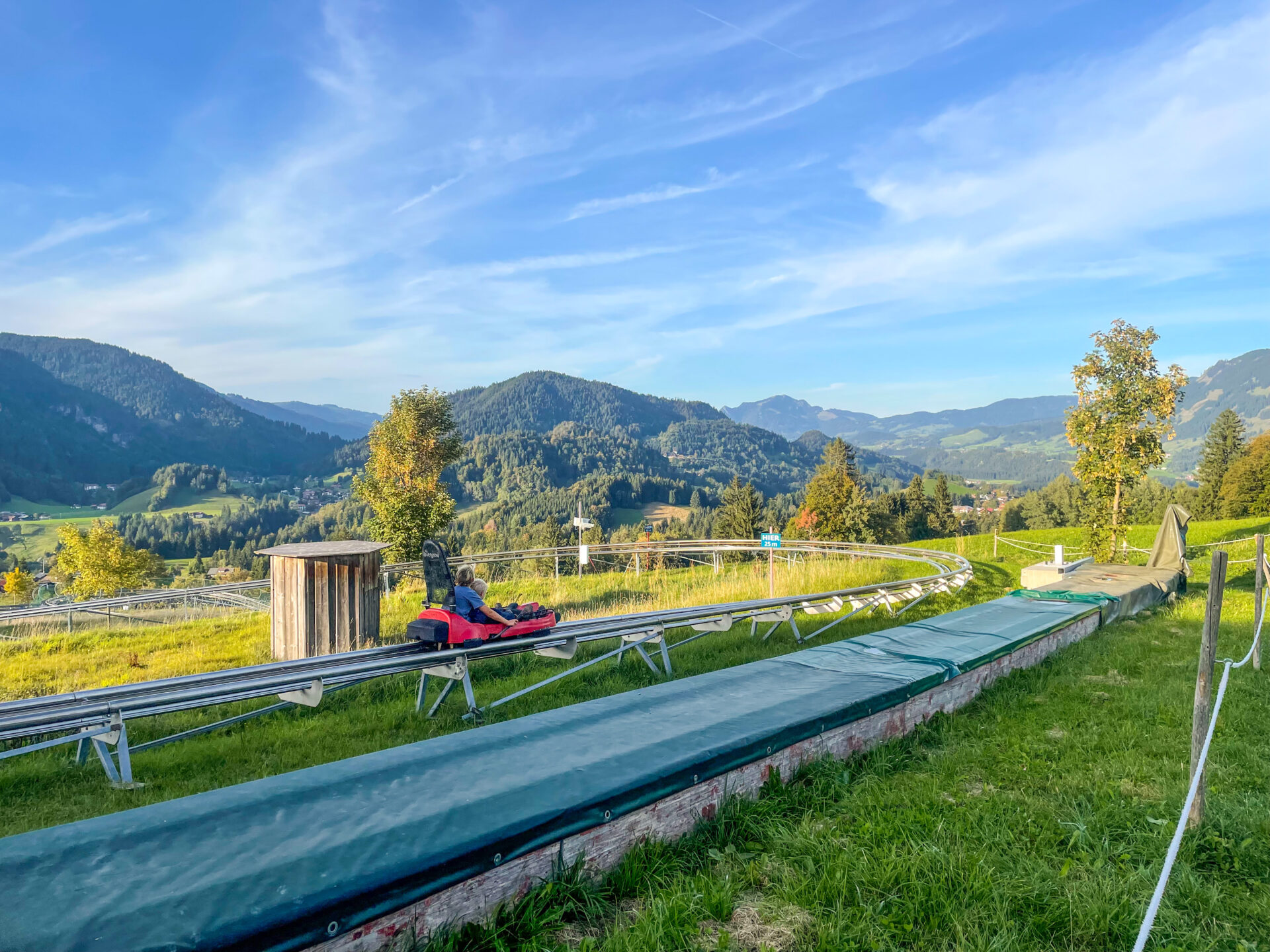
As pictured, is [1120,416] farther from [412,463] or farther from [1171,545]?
[412,463]

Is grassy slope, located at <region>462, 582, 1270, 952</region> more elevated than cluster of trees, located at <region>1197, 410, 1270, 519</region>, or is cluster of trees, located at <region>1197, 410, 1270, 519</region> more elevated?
cluster of trees, located at <region>1197, 410, 1270, 519</region>

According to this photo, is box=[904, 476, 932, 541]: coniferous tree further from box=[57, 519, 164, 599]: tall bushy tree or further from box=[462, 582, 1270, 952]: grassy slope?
box=[462, 582, 1270, 952]: grassy slope

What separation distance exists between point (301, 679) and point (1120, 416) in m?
21.3

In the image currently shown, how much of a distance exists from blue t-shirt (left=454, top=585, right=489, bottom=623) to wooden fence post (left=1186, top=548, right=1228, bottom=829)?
520 centimetres

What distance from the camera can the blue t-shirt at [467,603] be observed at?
650 centimetres

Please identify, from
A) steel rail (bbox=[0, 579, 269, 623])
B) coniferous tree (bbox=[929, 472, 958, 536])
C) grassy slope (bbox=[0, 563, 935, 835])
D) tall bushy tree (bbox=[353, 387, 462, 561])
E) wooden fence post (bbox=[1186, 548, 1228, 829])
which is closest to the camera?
wooden fence post (bbox=[1186, 548, 1228, 829])

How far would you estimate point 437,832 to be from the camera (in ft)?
9.25

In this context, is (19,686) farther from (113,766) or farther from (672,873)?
(672,873)

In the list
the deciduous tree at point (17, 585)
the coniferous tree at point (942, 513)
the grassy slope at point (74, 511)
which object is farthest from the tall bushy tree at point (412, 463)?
the grassy slope at point (74, 511)

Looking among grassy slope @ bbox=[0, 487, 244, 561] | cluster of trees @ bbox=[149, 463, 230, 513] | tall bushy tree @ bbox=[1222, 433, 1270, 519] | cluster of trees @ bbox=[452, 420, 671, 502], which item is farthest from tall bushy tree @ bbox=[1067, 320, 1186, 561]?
cluster of trees @ bbox=[149, 463, 230, 513]

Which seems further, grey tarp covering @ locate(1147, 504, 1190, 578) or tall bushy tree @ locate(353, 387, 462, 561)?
tall bushy tree @ locate(353, 387, 462, 561)

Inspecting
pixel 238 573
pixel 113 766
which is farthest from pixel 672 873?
pixel 238 573

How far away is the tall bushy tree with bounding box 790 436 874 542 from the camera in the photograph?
5450cm

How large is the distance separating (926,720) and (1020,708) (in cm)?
110
